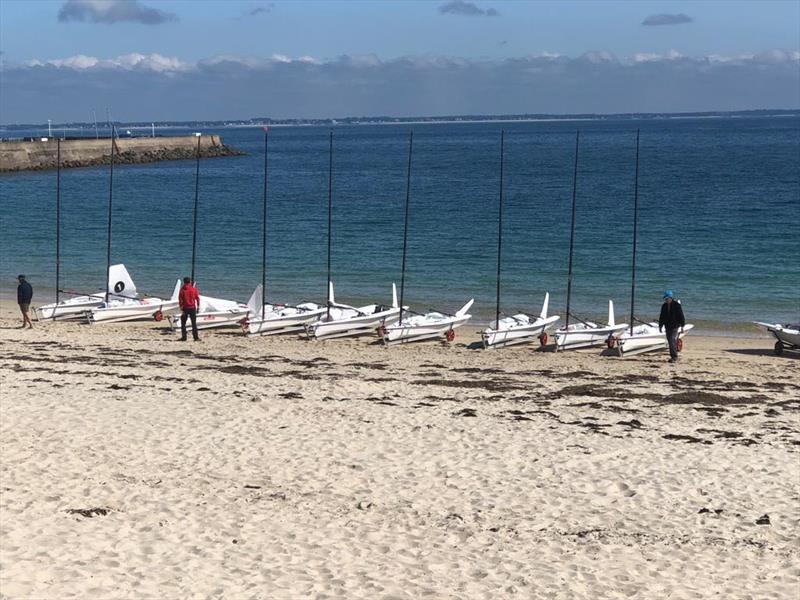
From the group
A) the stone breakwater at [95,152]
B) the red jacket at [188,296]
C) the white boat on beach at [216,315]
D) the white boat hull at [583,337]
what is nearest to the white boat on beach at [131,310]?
the white boat on beach at [216,315]

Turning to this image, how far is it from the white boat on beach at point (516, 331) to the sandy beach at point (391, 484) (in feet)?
13.9

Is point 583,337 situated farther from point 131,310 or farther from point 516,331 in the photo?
point 131,310

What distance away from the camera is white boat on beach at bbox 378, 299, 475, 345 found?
81.4 ft

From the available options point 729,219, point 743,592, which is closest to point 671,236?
point 729,219

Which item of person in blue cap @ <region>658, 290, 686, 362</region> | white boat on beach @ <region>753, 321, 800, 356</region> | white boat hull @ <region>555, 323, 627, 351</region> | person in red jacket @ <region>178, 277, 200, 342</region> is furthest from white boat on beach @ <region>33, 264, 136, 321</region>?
white boat on beach @ <region>753, 321, 800, 356</region>

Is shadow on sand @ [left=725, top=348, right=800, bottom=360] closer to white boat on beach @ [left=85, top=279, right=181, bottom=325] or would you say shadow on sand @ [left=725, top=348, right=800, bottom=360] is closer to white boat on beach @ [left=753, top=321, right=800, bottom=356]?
white boat on beach @ [left=753, top=321, right=800, bottom=356]

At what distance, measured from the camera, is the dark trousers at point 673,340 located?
2215 centimetres

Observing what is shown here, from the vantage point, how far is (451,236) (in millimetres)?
49781

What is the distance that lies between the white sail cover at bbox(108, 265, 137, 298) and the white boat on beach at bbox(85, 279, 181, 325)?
0.29 metres

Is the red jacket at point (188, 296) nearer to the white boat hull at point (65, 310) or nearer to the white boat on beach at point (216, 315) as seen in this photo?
the white boat on beach at point (216, 315)

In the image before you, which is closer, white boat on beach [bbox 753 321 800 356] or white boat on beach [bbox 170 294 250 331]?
white boat on beach [bbox 753 321 800 356]

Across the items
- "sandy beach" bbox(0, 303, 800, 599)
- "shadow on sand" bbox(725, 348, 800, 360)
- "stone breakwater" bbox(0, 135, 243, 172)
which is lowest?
→ "sandy beach" bbox(0, 303, 800, 599)

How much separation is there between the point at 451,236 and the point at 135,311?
2384 centimetres

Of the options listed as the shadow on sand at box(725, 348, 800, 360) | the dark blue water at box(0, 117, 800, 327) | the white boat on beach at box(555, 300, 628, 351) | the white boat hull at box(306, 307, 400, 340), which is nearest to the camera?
the shadow on sand at box(725, 348, 800, 360)
